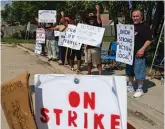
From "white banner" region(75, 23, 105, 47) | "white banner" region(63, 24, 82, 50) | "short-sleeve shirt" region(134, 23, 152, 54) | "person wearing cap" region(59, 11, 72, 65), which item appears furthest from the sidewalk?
"person wearing cap" region(59, 11, 72, 65)

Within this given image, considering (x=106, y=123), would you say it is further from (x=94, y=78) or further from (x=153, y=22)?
(x=153, y=22)

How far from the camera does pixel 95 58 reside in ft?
30.0

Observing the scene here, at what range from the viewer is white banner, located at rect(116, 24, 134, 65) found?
7516 mm

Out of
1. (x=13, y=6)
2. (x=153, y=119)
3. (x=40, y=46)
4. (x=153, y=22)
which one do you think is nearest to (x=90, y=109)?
(x=153, y=119)

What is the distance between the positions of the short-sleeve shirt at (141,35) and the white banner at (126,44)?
0.28 ft

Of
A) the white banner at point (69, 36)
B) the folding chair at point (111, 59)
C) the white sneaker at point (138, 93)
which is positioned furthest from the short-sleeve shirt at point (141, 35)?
the white banner at point (69, 36)

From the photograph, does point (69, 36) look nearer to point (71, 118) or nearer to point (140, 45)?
point (140, 45)

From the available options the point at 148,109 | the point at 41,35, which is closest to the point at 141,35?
the point at 148,109

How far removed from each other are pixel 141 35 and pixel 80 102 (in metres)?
4.12

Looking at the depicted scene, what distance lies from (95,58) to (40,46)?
8116 millimetres

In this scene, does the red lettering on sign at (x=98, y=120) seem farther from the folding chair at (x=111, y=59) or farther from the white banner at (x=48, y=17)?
the white banner at (x=48, y=17)

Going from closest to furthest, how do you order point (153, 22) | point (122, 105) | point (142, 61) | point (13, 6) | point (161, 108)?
1. point (122, 105)
2. point (161, 108)
3. point (142, 61)
4. point (153, 22)
5. point (13, 6)

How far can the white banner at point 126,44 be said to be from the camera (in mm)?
7516

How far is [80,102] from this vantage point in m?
3.46
